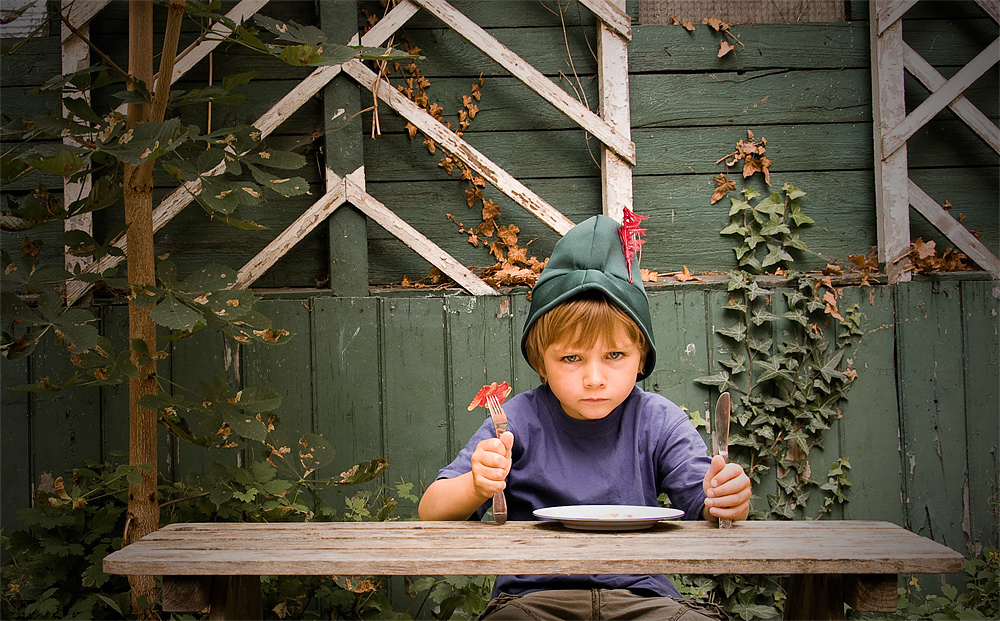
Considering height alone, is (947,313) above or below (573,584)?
above

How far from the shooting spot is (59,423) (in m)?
2.67

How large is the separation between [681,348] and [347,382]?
1289 millimetres

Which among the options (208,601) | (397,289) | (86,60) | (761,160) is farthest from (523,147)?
(208,601)

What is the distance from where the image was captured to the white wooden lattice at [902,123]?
111 inches

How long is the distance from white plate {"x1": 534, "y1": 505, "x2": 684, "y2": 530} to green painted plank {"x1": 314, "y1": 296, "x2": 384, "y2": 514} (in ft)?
3.89

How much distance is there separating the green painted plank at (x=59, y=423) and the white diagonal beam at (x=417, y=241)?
1226 millimetres

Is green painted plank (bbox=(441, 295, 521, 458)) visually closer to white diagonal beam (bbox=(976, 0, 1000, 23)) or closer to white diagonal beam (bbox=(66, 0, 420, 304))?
white diagonal beam (bbox=(66, 0, 420, 304))

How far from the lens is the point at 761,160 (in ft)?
9.68

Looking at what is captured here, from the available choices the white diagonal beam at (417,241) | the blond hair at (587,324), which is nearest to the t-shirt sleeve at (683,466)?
the blond hair at (587,324)

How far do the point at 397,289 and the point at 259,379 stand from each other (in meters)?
0.62

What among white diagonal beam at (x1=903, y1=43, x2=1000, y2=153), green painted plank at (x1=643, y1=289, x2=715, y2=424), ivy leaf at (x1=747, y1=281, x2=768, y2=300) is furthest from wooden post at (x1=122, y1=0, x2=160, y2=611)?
white diagonal beam at (x1=903, y1=43, x2=1000, y2=153)

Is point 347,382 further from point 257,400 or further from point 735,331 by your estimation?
point 735,331

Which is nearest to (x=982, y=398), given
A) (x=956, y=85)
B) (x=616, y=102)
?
(x=956, y=85)

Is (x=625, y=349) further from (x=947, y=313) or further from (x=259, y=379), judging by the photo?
(x=947, y=313)
